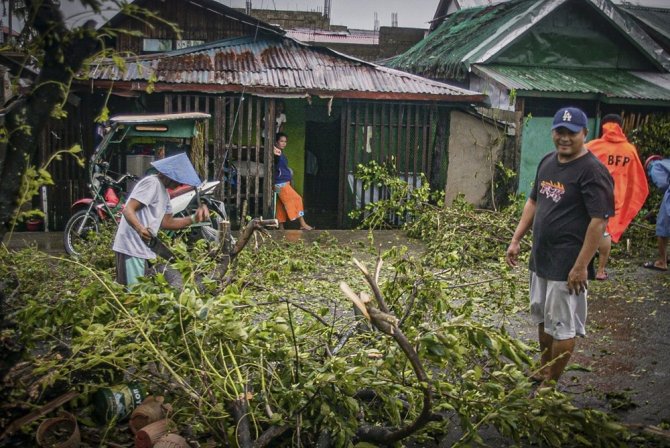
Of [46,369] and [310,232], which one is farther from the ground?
[46,369]

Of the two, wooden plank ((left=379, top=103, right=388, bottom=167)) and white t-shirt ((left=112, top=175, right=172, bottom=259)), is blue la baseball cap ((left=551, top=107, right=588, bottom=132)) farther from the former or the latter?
wooden plank ((left=379, top=103, right=388, bottom=167))

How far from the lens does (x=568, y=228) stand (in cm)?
426

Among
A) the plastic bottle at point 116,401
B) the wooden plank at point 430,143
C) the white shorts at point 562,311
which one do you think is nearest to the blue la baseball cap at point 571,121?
the white shorts at point 562,311

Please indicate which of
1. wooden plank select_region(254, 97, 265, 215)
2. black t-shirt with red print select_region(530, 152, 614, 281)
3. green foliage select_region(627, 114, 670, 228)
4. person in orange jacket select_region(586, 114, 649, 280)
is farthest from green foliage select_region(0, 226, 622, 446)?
green foliage select_region(627, 114, 670, 228)

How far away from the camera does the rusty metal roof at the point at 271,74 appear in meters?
10.6

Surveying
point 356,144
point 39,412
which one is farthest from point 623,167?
point 39,412

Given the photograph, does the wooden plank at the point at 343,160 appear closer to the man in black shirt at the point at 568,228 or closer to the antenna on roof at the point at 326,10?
the man in black shirt at the point at 568,228

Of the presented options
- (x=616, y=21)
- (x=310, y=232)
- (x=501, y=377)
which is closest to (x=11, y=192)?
(x=501, y=377)

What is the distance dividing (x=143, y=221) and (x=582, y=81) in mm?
11221

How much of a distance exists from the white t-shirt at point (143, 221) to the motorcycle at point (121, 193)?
277 cm

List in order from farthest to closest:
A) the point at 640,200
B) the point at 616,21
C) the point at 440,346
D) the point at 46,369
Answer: the point at 616,21, the point at 640,200, the point at 46,369, the point at 440,346

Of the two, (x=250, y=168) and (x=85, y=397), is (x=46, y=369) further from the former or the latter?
(x=250, y=168)

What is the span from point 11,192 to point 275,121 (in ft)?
30.8

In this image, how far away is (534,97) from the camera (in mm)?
13195
